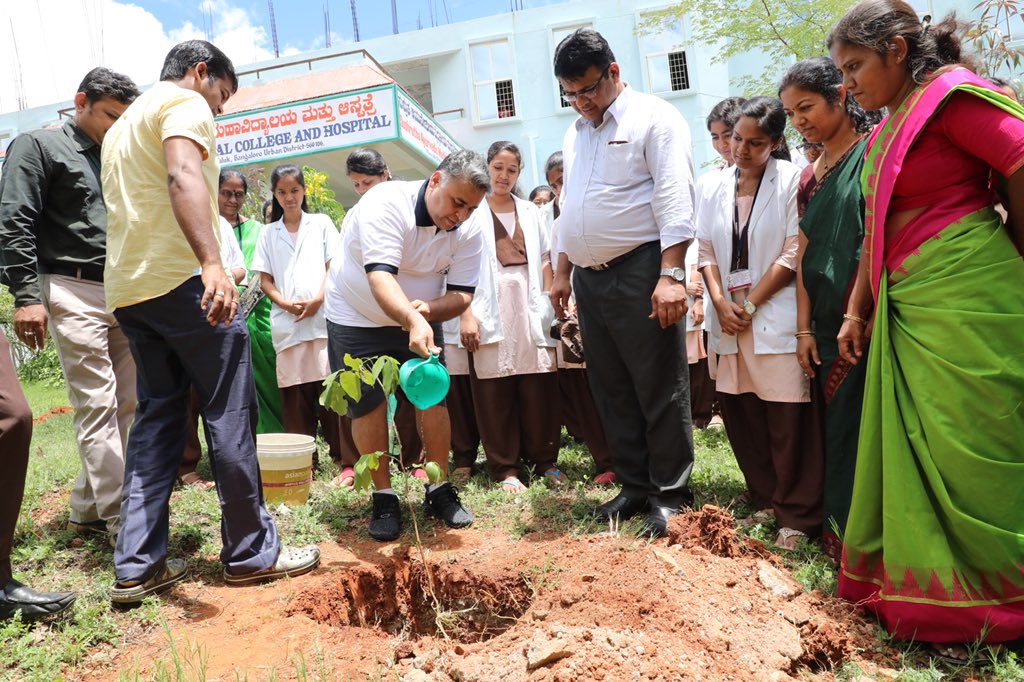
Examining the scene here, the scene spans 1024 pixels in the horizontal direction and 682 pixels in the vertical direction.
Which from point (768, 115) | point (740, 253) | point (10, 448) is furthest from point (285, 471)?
point (768, 115)

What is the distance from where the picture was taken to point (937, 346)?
2.21 m

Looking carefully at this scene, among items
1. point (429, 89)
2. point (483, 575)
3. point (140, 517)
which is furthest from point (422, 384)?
point (429, 89)

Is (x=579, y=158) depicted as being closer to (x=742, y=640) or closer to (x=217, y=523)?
(x=742, y=640)

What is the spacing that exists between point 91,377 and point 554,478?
2.30 m

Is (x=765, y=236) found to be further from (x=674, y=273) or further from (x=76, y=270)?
(x=76, y=270)

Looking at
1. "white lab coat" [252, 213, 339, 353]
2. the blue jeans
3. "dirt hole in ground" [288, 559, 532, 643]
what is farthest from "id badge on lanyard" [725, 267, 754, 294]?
"white lab coat" [252, 213, 339, 353]

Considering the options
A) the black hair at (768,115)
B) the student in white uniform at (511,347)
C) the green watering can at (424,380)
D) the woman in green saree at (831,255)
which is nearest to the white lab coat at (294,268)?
the student in white uniform at (511,347)

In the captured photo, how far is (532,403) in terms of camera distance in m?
4.18

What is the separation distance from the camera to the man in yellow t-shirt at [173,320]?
2.52m

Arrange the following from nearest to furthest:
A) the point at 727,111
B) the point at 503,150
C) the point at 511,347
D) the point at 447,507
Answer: the point at 447,507, the point at 727,111, the point at 511,347, the point at 503,150

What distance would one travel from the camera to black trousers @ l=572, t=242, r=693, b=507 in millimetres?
→ 2992

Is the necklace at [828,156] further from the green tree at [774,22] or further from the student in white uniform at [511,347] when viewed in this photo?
the green tree at [774,22]

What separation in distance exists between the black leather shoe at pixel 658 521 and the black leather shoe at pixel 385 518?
1102mm

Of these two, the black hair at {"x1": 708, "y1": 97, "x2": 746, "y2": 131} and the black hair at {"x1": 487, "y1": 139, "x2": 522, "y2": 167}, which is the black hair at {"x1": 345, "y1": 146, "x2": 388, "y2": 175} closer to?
the black hair at {"x1": 487, "y1": 139, "x2": 522, "y2": 167}
